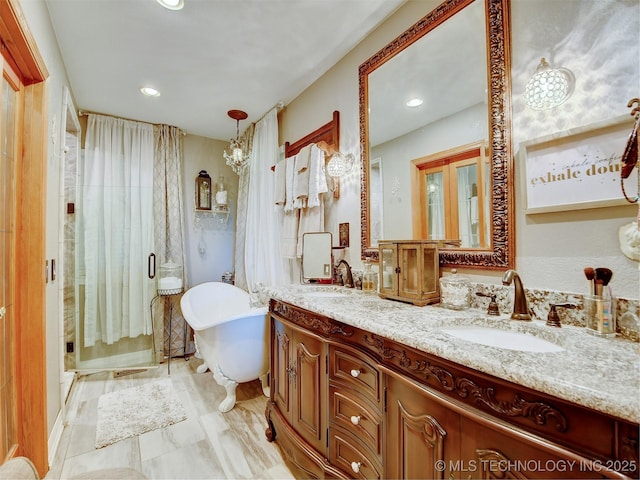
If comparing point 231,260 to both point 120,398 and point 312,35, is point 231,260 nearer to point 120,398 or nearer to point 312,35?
point 120,398

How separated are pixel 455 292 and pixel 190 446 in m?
1.86

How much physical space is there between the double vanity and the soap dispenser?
0.04 m

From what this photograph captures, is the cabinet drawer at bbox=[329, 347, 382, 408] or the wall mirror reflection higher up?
the wall mirror reflection

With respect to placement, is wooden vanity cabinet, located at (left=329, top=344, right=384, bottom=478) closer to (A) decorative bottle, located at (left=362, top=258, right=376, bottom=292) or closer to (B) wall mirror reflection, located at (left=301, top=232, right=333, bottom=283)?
(A) decorative bottle, located at (left=362, top=258, right=376, bottom=292)

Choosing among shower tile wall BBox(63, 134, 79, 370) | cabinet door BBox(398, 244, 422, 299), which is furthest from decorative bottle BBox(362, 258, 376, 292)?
shower tile wall BBox(63, 134, 79, 370)

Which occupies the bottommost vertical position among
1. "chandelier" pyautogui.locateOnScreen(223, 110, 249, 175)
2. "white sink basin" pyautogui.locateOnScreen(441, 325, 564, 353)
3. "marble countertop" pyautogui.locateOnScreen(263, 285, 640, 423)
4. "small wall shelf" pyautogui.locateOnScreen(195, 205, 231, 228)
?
"white sink basin" pyautogui.locateOnScreen(441, 325, 564, 353)

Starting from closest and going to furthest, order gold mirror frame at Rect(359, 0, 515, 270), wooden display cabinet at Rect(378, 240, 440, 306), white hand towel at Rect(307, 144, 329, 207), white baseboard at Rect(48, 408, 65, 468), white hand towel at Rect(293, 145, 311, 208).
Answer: gold mirror frame at Rect(359, 0, 515, 270), wooden display cabinet at Rect(378, 240, 440, 306), white baseboard at Rect(48, 408, 65, 468), white hand towel at Rect(307, 144, 329, 207), white hand towel at Rect(293, 145, 311, 208)

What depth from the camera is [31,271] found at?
146 cm

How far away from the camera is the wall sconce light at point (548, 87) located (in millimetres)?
1031

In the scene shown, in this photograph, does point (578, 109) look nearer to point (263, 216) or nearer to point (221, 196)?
point (263, 216)

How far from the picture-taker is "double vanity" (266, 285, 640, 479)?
0.57m

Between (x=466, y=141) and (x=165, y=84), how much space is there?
2438 millimetres

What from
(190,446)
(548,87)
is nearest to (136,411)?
(190,446)

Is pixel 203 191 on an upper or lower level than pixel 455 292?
upper
